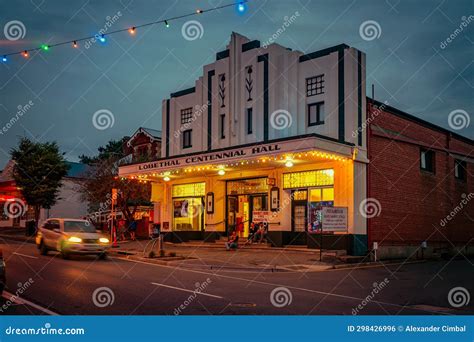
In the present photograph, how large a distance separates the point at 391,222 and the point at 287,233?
498 centimetres

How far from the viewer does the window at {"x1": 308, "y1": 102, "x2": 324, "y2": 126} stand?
960 inches

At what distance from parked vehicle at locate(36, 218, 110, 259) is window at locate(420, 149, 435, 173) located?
1714 cm

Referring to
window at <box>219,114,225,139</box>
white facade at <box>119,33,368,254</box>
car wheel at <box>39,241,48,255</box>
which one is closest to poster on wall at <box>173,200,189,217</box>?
white facade at <box>119,33,368,254</box>

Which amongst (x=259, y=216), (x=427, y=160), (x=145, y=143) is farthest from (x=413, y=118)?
(x=145, y=143)

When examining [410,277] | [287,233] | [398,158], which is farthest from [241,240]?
[410,277]

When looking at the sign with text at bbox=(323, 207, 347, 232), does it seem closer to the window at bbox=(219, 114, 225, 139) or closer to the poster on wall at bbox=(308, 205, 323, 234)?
the poster on wall at bbox=(308, 205, 323, 234)

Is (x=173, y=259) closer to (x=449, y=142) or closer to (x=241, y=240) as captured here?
(x=241, y=240)

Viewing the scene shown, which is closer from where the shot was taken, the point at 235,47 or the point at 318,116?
the point at 318,116

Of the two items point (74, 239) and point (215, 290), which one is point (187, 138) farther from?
point (215, 290)

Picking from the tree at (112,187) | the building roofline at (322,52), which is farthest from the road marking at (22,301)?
the tree at (112,187)

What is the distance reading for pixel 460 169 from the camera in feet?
107

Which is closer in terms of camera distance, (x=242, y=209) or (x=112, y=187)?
(x=242, y=209)

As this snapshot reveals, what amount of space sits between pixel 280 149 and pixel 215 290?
1083cm

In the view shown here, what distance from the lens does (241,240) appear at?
2814 cm
